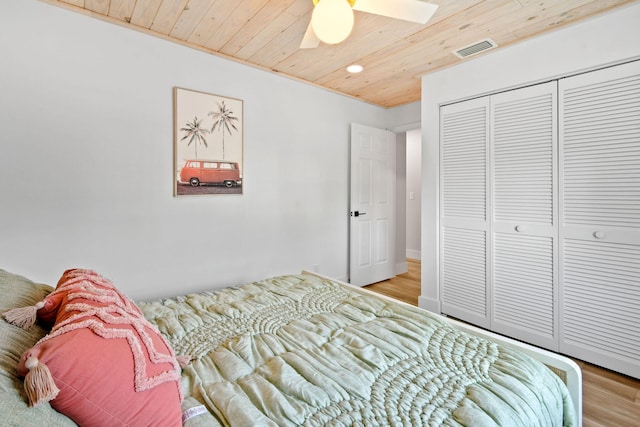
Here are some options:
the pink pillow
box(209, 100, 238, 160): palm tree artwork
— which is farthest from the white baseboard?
the pink pillow

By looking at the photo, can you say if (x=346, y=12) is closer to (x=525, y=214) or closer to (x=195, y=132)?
(x=195, y=132)

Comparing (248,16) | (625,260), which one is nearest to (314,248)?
(248,16)

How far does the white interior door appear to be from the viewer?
12.5ft

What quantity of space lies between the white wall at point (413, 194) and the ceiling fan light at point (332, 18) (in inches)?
183

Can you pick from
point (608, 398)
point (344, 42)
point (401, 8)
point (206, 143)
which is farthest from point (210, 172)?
point (608, 398)

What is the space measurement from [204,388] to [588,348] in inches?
103

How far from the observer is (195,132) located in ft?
8.44

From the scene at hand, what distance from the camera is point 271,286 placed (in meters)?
2.00

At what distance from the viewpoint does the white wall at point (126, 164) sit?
194cm

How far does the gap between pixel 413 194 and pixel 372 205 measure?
2.35 metres

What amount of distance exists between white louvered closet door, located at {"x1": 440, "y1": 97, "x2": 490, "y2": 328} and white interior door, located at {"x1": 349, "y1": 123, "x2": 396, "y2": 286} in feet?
3.51

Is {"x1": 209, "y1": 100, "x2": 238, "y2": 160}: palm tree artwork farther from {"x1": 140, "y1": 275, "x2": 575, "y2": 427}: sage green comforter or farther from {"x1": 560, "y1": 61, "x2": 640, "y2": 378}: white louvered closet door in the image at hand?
{"x1": 560, "y1": 61, "x2": 640, "y2": 378}: white louvered closet door

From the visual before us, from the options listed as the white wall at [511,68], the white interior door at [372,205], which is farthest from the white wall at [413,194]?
the white wall at [511,68]

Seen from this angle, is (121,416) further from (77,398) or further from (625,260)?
(625,260)
